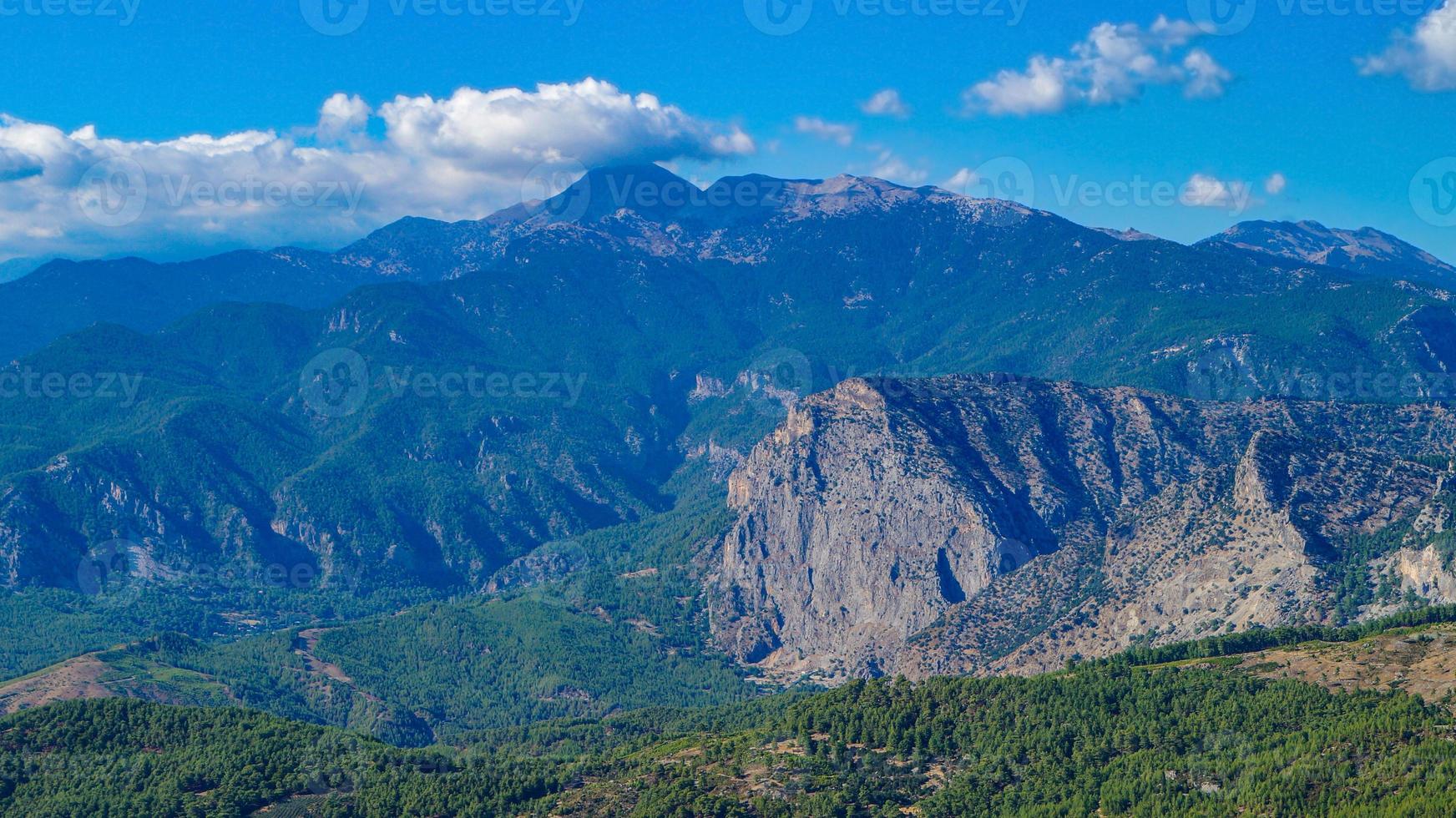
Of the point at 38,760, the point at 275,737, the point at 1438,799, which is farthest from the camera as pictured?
the point at 275,737

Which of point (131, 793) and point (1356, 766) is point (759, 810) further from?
point (131, 793)

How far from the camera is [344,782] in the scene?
17775cm

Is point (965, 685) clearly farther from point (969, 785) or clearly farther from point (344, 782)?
point (344, 782)

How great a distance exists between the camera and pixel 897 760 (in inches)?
6575

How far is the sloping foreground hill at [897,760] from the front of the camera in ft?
456

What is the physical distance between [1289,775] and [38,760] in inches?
5630

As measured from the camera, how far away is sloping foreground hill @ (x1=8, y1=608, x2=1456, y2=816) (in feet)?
456

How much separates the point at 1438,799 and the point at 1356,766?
12180 millimetres

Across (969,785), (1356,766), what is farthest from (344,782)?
(1356,766)

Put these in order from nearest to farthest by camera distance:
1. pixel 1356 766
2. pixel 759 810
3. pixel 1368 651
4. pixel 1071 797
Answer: pixel 1356 766
pixel 1071 797
pixel 759 810
pixel 1368 651

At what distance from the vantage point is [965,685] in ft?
598

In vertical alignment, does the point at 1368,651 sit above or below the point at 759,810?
above

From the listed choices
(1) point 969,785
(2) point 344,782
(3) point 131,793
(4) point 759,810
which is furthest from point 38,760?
(1) point 969,785

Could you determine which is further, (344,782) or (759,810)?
(344,782)
